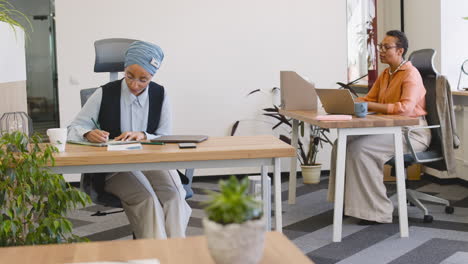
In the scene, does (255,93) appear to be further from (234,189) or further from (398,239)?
(234,189)

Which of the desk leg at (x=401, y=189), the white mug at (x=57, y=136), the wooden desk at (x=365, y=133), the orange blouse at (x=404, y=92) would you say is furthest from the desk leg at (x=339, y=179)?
the white mug at (x=57, y=136)

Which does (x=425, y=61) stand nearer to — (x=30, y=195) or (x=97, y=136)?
(x=97, y=136)

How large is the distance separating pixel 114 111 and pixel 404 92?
2.04 metres

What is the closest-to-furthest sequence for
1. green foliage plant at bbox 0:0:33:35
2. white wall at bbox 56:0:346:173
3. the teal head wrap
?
1. green foliage plant at bbox 0:0:33:35
2. the teal head wrap
3. white wall at bbox 56:0:346:173

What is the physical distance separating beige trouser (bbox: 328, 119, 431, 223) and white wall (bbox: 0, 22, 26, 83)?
7.22 ft

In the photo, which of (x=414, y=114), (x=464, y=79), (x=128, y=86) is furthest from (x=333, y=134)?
(x=128, y=86)

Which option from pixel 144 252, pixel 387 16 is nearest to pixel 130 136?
pixel 144 252

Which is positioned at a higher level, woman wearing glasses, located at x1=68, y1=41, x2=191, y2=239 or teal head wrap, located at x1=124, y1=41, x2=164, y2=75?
teal head wrap, located at x1=124, y1=41, x2=164, y2=75

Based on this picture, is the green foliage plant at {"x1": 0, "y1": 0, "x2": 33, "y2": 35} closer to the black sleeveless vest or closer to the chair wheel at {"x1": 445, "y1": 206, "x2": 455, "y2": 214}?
the black sleeveless vest

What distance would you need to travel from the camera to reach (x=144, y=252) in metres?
1.62

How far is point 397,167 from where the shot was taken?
170 inches

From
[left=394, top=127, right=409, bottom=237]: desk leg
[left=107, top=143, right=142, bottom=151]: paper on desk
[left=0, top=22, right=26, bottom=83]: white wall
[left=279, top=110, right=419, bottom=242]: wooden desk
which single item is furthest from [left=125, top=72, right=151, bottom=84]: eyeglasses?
[left=394, top=127, right=409, bottom=237]: desk leg

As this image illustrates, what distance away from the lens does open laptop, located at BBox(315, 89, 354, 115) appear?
449 centimetres

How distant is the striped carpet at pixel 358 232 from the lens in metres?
3.95
